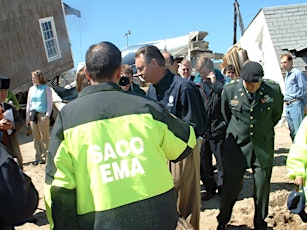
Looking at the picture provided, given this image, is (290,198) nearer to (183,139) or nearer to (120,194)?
(183,139)

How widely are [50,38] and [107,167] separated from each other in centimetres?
1624

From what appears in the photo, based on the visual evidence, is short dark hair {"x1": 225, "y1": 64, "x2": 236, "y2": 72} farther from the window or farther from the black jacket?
the window

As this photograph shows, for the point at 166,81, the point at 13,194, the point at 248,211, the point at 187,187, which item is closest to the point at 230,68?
the point at 166,81

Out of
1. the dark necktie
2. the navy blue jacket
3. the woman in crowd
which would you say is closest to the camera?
the navy blue jacket

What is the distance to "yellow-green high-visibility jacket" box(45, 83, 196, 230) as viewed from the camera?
2.08 meters

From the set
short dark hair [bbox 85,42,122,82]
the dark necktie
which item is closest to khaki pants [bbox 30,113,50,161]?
the dark necktie

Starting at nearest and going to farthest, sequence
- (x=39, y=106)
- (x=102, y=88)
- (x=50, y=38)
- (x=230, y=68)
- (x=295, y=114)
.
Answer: (x=102, y=88) < (x=230, y=68) < (x=295, y=114) < (x=39, y=106) < (x=50, y=38)

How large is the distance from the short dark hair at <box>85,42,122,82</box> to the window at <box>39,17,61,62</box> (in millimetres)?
15358

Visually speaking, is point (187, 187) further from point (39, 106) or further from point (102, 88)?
point (39, 106)

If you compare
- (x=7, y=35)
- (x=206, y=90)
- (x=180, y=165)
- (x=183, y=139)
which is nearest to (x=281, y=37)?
(x=206, y=90)

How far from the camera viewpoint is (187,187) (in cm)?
409

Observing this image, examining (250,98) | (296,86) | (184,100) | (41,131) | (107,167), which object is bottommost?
(41,131)

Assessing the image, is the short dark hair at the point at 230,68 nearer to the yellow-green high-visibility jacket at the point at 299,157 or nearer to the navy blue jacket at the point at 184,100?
the navy blue jacket at the point at 184,100

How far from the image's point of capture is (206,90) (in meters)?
5.97
